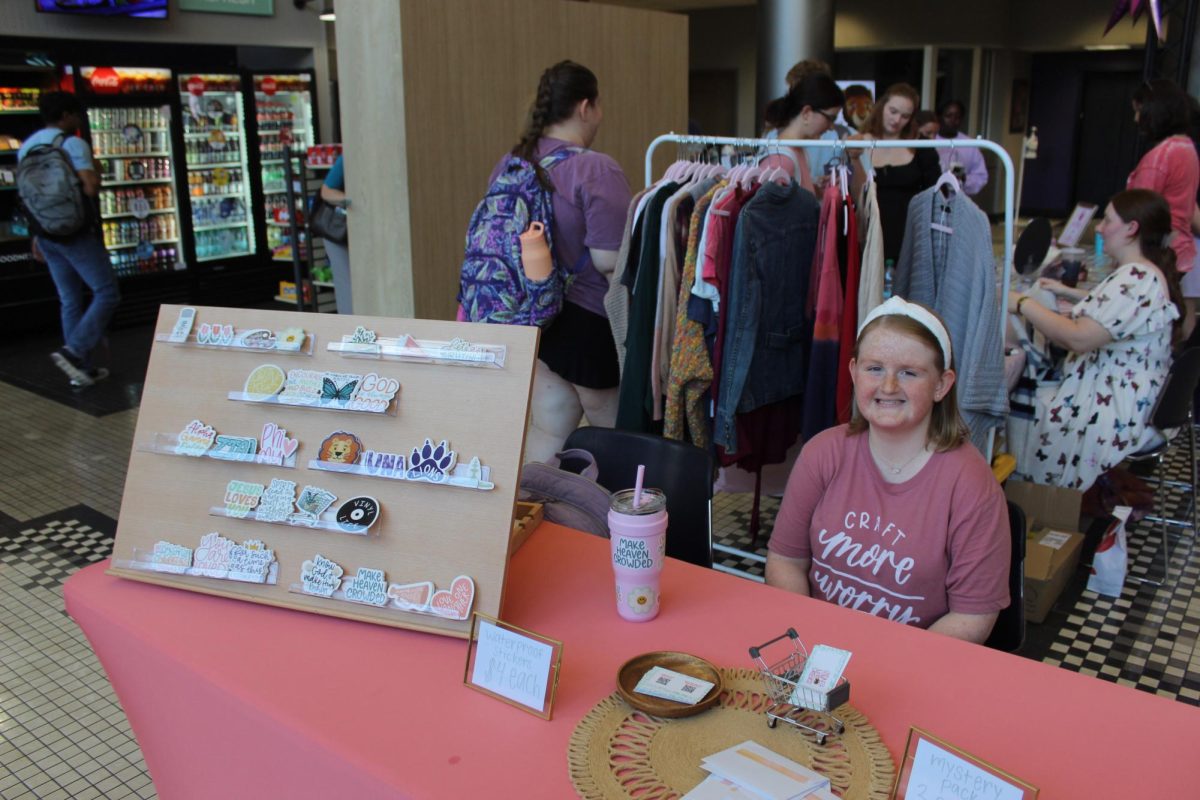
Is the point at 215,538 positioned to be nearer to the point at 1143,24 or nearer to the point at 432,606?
the point at 432,606

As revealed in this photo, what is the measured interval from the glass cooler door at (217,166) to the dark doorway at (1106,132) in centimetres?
1199

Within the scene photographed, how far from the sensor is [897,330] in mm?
1913

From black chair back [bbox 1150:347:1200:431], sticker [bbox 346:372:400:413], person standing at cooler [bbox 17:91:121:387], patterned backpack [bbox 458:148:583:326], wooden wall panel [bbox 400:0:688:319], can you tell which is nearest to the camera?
sticker [bbox 346:372:400:413]

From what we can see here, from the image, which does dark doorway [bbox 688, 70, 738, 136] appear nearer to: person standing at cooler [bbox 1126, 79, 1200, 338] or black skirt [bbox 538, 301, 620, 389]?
person standing at cooler [bbox 1126, 79, 1200, 338]

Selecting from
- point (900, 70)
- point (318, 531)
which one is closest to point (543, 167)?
point (318, 531)

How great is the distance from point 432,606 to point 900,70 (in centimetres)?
1393

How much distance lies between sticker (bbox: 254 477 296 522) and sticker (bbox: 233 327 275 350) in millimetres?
248

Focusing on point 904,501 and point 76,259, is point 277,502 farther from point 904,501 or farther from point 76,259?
point 76,259

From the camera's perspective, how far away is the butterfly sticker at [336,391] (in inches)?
66.7

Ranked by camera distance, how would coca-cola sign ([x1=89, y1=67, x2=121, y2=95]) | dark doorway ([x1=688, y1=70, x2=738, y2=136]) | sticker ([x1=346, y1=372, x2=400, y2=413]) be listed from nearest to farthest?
sticker ([x1=346, y1=372, x2=400, y2=413]) → coca-cola sign ([x1=89, y1=67, x2=121, y2=95]) → dark doorway ([x1=688, y1=70, x2=738, y2=136])

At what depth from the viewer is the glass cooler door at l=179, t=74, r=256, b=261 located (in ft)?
26.9

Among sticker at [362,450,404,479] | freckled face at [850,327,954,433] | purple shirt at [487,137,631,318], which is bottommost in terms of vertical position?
sticker at [362,450,404,479]

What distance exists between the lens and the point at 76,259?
5.98m

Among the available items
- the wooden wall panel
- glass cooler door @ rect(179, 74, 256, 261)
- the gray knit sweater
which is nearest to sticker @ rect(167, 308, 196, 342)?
the gray knit sweater
